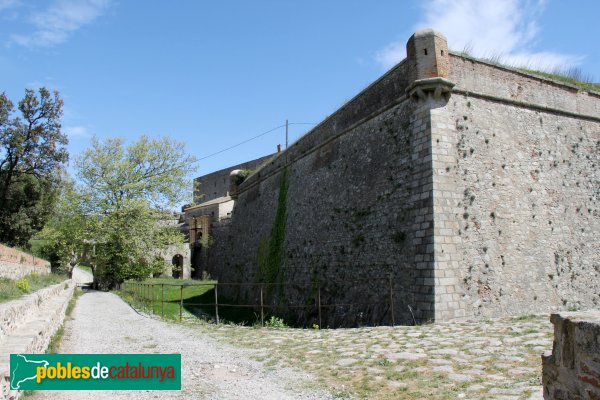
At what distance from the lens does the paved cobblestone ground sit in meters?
4.96

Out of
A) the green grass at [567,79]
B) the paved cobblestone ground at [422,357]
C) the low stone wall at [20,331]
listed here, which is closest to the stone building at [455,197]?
the green grass at [567,79]

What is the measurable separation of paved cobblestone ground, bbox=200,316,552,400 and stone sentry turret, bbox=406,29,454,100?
540 centimetres

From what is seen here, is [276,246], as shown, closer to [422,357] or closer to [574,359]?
[422,357]

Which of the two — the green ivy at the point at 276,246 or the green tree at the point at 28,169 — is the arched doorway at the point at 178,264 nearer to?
the green tree at the point at 28,169

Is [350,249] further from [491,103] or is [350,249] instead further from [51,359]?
[51,359]

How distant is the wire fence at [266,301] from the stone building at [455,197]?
9 centimetres

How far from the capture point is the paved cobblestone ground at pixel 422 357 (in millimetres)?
4961

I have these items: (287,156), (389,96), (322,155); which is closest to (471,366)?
(389,96)

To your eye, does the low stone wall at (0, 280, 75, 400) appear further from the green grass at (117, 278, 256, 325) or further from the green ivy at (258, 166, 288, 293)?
the green ivy at (258, 166, 288, 293)

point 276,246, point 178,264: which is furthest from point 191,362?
point 178,264

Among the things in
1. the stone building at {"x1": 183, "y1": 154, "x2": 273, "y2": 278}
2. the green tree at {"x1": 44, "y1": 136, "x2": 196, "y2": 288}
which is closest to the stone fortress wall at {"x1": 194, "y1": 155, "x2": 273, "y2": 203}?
the stone building at {"x1": 183, "y1": 154, "x2": 273, "y2": 278}

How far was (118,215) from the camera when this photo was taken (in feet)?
95.2

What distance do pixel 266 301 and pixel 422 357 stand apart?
12.5m

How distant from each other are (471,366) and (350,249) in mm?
7265
